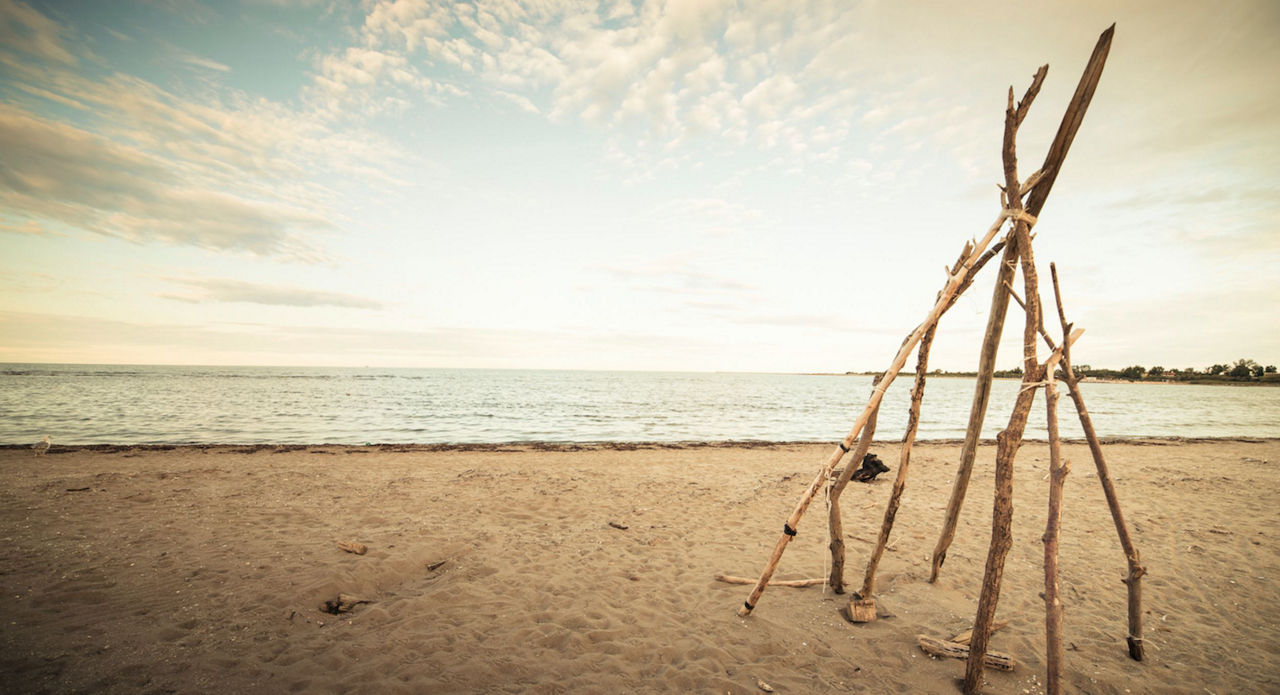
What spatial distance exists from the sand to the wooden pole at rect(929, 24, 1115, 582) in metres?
1.82

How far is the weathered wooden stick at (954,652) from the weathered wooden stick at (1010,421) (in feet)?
1.05

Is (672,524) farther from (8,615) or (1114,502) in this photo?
(8,615)

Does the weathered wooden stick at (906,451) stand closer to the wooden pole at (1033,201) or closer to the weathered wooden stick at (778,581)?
the wooden pole at (1033,201)

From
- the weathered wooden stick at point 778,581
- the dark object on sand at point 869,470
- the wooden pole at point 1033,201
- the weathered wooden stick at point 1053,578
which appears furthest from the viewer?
the dark object on sand at point 869,470

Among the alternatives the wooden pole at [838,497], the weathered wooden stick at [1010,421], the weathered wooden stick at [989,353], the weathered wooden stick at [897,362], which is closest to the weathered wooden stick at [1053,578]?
the weathered wooden stick at [1010,421]

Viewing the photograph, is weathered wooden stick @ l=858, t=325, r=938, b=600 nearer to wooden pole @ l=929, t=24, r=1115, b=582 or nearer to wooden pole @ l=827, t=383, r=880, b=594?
wooden pole @ l=827, t=383, r=880, b=594

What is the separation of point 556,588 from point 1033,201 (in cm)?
587

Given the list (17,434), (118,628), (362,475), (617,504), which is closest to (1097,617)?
(617,504)

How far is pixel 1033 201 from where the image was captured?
12.4 feet

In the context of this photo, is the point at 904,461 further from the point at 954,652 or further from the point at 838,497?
the point at 954,652

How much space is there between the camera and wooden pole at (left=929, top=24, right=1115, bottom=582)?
3400 millimetres

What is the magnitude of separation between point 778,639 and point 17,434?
2566 cm

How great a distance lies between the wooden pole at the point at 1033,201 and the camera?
3400 millimetres

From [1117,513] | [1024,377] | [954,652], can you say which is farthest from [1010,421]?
[954,652]
